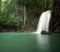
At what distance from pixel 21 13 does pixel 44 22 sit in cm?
572

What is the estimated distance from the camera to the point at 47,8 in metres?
32.6

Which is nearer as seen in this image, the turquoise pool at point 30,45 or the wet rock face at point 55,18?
the turquoise pool at point 30,45

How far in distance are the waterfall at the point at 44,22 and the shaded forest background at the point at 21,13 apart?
1.20 m

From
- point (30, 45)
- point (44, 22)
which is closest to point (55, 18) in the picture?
point (44, 22)

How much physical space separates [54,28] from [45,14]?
12.6 feet

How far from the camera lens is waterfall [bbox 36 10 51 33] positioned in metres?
28.5

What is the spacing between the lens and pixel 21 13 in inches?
1310

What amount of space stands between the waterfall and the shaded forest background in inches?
47.1

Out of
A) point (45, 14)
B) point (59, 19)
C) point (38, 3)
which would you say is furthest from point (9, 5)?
point (59, 19)

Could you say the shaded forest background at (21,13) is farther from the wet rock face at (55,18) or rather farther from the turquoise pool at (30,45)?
the turquoise pool at (30,45)

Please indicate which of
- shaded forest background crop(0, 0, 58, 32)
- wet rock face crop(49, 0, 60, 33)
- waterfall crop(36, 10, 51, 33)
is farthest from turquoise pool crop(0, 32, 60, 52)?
shaded forest background crop(0, 0, 58, 32)

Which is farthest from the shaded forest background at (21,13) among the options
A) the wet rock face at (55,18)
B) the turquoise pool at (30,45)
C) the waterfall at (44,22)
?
the turquoise pool at (30,45)

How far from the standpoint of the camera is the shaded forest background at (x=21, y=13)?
32062 millimetres

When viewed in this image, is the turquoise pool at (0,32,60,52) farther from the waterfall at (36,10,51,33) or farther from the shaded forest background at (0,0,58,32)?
the shaded forest background at (0,0,58,32)
